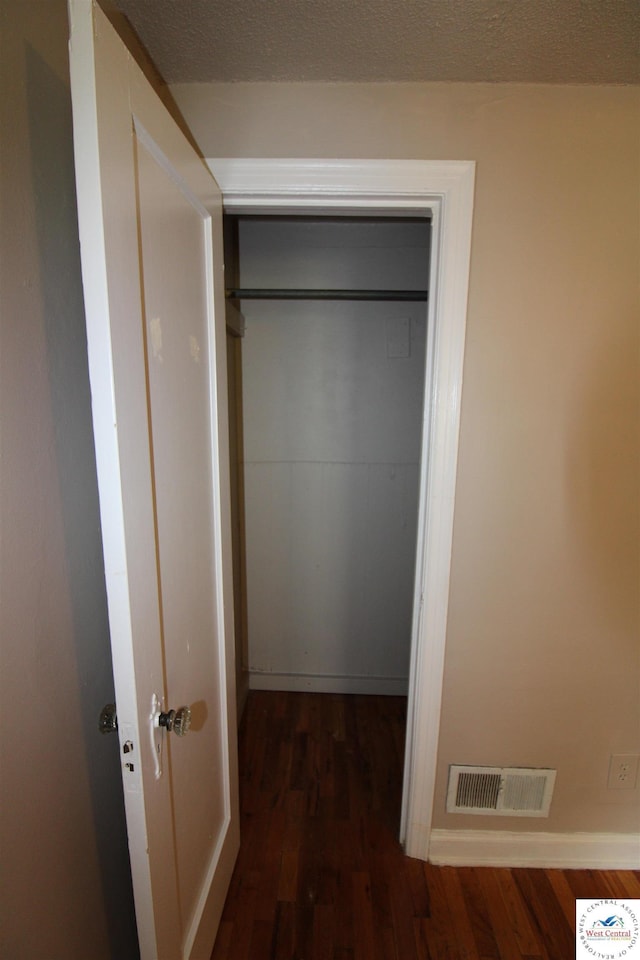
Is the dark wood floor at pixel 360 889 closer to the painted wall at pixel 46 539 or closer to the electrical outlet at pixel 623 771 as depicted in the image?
the electrical outlet at pixel 623 771

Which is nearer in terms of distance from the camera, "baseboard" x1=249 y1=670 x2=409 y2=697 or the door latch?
the door latch

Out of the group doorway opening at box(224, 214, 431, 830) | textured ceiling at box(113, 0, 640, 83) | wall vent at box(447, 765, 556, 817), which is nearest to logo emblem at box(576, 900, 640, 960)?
wall vent at box(447, 765, 556, 817)

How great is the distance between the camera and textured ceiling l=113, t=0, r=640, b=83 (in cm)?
83

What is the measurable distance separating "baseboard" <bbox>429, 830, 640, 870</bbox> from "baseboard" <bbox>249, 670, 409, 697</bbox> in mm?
873

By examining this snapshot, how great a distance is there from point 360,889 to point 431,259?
1984 mm

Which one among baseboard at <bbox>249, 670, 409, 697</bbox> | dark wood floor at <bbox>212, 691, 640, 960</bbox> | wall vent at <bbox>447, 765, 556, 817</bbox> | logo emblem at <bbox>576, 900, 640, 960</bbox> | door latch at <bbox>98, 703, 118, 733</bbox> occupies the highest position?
door latch at <bbox>98, 703, 118, 733</bbox>

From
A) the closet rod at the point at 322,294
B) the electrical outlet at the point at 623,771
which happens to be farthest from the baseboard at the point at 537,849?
the closet rod at the point at 322,294

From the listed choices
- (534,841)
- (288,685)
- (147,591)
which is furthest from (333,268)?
(534,841)

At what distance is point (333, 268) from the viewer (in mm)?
1942

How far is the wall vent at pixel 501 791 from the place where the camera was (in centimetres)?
136

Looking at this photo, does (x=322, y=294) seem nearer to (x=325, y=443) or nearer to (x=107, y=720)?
(x=325, y=443)

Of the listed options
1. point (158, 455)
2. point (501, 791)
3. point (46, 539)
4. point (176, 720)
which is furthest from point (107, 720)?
point (501, 791)

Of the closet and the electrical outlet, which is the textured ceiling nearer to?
the closet

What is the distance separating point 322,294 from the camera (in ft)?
6.10
